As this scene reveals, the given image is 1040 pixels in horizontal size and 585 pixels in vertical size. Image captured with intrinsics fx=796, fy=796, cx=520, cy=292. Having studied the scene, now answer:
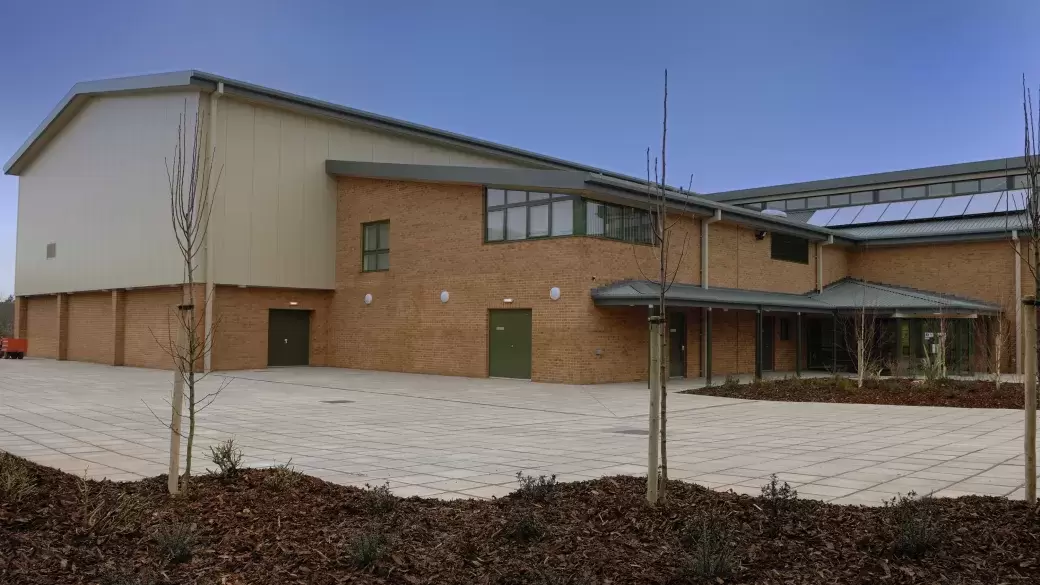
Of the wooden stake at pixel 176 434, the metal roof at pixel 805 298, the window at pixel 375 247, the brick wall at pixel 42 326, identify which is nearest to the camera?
the wooden stake at pixel 176 434

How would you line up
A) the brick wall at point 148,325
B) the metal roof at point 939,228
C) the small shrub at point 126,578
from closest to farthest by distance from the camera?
the small shrub at point 126,578 → the brick wall at point 148,325 → the metal roof at point 939,228

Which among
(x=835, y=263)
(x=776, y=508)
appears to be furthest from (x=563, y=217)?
(x=835, y=263)

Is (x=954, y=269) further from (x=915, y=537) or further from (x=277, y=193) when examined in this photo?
(x=915, y=537)

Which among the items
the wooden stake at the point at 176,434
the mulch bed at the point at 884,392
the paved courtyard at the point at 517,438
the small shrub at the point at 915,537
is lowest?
the paved courtyard at the point at 517,438

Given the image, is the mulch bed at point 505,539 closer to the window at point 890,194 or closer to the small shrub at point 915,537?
the small shrub at point 915,537

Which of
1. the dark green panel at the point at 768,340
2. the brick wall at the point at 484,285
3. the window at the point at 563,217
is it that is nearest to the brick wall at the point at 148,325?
the brick wall at the point at 484,285

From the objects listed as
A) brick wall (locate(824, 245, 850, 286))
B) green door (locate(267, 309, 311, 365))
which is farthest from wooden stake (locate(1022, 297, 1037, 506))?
brick wall (locate(824, 245, 850, 286))

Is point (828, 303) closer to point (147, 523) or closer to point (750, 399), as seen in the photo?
point (750, 399)

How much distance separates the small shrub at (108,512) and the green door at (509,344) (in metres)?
17.0

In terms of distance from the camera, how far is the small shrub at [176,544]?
15.8 feet

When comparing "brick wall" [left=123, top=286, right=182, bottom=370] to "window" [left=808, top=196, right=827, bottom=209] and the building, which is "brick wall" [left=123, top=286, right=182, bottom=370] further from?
"window" [left=808, top=196, right=827, bottom=209]

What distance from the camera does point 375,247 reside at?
2788cm

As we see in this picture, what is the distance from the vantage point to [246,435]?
37.3ft

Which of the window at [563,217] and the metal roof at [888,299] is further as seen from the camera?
the metal roof at [888,299]
